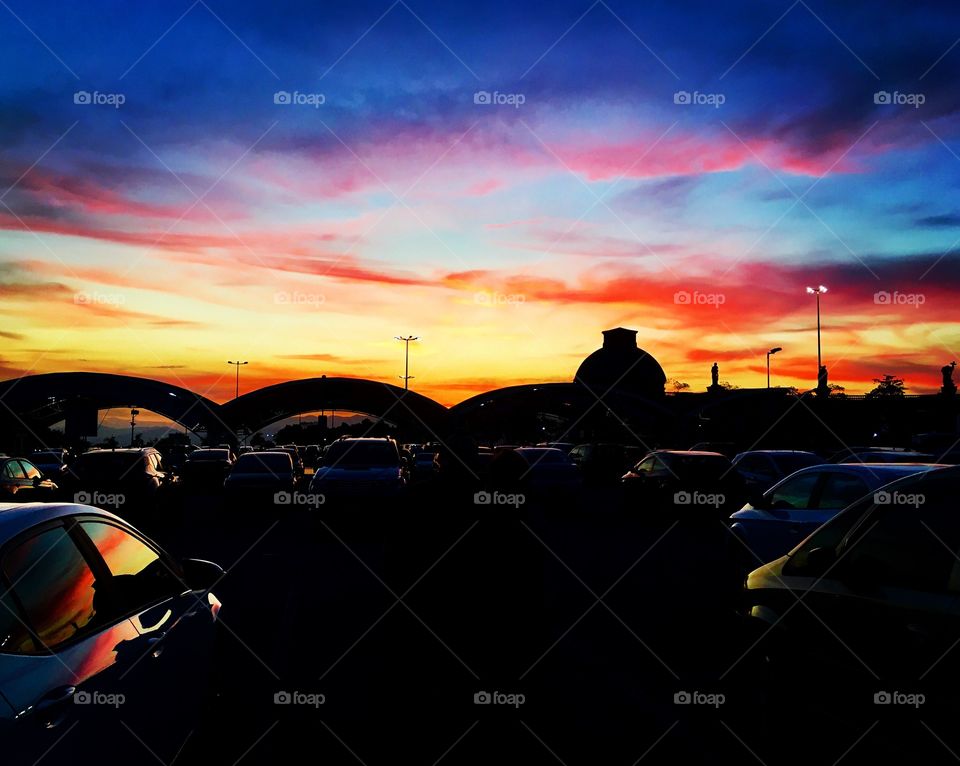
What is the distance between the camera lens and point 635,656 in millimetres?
7719

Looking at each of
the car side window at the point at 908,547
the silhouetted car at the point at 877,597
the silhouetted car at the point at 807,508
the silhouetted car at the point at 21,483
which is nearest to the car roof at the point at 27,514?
the silhouetted car at the point at 877,597

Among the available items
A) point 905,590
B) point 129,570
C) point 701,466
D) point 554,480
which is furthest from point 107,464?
point 905,590

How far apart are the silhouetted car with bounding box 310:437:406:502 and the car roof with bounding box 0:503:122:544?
48.8 ft

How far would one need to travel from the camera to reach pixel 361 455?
22578mm

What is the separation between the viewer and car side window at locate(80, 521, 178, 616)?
4.07m

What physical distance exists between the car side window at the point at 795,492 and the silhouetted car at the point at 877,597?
6.21m

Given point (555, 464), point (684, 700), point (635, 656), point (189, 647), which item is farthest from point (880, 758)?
point (555, 464)

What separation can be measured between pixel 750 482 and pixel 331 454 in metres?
9.93

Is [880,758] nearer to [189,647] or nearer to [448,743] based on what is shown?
[448,743]

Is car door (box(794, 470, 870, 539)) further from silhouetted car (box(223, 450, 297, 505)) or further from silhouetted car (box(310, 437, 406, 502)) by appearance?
silhouetted car (box(223, 450, 297, 505))

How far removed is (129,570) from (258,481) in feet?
68.9

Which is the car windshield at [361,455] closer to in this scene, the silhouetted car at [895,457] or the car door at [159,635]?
the silhouetted car at [895,457]

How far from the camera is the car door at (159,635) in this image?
385 centimetres

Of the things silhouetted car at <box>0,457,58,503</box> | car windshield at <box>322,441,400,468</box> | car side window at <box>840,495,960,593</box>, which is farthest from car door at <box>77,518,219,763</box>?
car windshield at <box>322,441,400,468</box>
